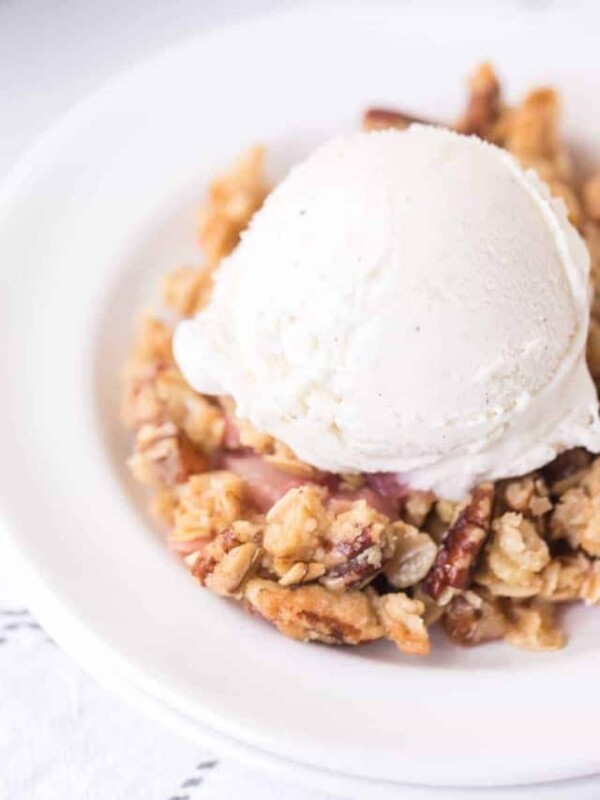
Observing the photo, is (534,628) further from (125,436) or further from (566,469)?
(125,436)

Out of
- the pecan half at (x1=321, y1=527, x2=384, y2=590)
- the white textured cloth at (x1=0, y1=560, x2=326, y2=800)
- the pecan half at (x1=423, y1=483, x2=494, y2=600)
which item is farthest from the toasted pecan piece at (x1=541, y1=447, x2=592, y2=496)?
the white textured cloth at (x1=0, y1=560, x2=326, y2=800)

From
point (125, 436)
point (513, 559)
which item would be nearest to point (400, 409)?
point (513, 559)

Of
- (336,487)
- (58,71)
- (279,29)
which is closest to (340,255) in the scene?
(336,487)

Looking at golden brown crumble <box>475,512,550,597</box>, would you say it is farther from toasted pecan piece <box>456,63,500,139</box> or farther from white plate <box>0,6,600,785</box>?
toasted pecan piece <box>456,63,500,139</box>

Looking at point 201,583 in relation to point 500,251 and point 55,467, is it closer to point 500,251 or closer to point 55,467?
point 55,467

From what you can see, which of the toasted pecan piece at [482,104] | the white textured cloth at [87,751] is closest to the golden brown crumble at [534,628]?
the white textured cloth at [87,751]

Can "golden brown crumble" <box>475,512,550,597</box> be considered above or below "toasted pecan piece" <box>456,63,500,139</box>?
below

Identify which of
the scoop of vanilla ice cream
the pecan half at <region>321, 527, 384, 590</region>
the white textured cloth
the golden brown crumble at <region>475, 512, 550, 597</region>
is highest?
the scoop of vanilla ice cream
